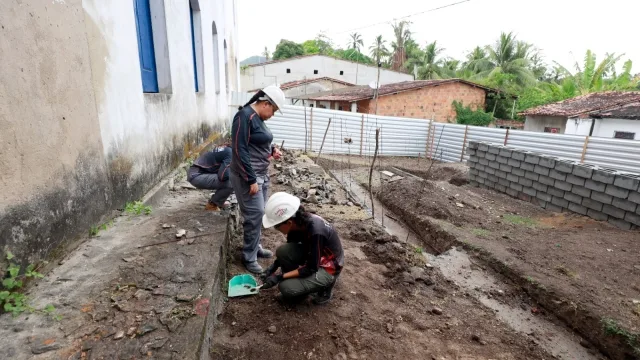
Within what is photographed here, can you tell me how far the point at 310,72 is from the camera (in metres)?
26.1

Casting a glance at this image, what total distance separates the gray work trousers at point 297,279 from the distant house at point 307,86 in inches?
829

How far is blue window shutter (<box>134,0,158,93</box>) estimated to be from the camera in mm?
4039

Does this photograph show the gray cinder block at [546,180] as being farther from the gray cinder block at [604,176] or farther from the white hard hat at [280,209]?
the white hard hat at [280,209]

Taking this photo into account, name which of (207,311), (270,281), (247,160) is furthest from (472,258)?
(207,311)

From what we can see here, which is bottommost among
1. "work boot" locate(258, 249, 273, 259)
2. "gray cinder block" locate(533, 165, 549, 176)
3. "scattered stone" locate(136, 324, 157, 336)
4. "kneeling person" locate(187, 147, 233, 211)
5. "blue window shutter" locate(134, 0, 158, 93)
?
"work boot" locate(258, 249, 273, 259)

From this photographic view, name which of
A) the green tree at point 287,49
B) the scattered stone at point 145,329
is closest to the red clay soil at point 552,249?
the scattered stone at point 145,329

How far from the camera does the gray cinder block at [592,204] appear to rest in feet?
17.3

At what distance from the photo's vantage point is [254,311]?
8.34 feet

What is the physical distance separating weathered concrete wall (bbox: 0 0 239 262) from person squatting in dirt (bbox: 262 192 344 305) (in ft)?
4.81

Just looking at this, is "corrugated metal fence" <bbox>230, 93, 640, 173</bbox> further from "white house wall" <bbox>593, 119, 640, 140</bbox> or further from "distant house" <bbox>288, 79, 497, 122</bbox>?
"white house wall" <bbox>593, 119, 640, 140</bbox>

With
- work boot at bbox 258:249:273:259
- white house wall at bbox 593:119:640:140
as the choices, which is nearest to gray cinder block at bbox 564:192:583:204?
work boot at bbox 258:249:273:259

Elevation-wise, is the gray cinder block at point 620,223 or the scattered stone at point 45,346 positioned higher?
the scattered stone at point 45,346

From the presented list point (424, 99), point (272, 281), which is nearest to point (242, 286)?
point (272, 281)

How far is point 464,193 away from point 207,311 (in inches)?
253
